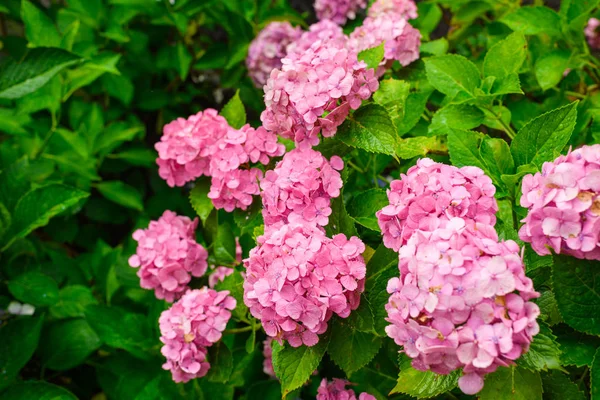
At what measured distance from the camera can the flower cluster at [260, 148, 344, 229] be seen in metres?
0.93

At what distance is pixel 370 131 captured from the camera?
3.23 ft

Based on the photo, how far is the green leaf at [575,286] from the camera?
2.48ft

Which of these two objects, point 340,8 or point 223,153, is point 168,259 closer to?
point 223,153

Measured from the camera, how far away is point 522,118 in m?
1.38

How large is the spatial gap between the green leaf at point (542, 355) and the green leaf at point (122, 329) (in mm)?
969

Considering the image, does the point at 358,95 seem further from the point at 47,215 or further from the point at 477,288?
the point at 47,215

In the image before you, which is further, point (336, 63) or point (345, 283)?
point (336, 63)

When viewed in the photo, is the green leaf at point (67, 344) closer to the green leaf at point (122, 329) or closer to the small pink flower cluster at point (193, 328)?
the green leaf at point (122, 329)

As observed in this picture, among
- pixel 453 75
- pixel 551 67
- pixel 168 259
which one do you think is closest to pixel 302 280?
pixel 168 259

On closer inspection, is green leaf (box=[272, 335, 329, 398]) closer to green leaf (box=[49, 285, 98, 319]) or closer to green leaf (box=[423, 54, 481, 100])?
green leaf (box=[423, 54, 481, 100])

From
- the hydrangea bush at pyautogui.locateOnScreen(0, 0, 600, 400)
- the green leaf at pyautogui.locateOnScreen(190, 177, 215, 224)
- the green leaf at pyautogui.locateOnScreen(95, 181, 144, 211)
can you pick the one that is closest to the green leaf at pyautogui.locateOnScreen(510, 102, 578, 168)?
the hydrangea bush at pyautogui.locateOnScreen(0, 0, 600, 400)

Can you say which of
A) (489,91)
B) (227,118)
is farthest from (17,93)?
(489,91)

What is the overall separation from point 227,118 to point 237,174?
0.78 feet

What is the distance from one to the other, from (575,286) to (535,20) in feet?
2.85
